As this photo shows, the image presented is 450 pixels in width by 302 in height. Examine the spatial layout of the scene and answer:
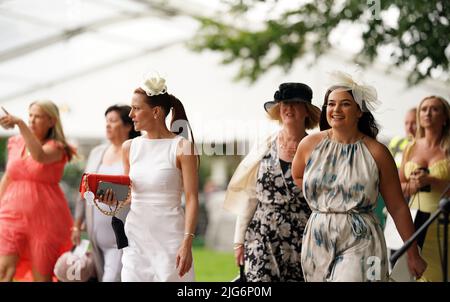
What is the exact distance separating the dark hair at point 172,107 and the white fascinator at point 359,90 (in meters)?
0.83

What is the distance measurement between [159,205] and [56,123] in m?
1.93

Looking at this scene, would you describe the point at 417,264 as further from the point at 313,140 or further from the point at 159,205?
the point at 159,205

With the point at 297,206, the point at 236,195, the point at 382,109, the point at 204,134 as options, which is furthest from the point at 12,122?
the point at 382,109

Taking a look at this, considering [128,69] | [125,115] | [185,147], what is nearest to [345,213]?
[185,147]

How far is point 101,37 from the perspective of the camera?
728cm

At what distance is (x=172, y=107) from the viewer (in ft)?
15.4

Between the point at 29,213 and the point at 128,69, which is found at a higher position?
the point at 128,69

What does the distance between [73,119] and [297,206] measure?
3.05 metres

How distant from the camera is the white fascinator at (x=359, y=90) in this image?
4262 millimetres

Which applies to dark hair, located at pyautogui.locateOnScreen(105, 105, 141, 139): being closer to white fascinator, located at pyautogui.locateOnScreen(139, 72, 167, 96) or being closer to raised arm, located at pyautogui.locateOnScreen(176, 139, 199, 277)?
white fascinator, located at pyautogui.locateOnScreen(139, 72, 167, 96)

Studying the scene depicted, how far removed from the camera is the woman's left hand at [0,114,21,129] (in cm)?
557

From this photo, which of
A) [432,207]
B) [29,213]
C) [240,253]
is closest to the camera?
[240,253]

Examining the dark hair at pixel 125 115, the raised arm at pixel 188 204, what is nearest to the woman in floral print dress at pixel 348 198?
the raised arm at pixel 188 204
